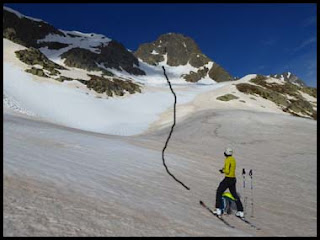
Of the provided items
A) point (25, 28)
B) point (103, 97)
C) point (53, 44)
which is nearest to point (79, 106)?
point (103, 97)

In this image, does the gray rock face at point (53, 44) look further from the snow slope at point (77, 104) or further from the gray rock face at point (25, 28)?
the snow slope at point (77, 104)

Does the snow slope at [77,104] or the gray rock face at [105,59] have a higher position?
the gray rock face at [105,59]

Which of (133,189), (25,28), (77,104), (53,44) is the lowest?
(133,189)

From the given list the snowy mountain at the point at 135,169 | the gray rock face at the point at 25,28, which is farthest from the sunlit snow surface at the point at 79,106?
the gray rock face at the point at 25,28

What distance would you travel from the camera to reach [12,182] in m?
9.55

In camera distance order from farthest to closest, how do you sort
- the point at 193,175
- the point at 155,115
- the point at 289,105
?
the point at 289,105, the point at 155,115, the point at 193,175

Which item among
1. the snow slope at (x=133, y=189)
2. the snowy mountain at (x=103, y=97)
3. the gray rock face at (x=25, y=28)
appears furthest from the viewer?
the gray rock face at (x=25, y=28)

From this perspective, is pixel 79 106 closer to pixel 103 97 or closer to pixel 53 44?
pixel 103 97

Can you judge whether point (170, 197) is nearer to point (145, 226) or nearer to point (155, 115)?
point (145, 226)

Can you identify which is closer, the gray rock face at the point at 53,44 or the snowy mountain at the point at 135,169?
the snowy mountain at the point at 135,169

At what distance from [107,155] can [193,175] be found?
4.03 m

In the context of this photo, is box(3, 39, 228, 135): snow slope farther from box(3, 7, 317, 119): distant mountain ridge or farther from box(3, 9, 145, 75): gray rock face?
box(3, 9, 145, 75): gray rock face

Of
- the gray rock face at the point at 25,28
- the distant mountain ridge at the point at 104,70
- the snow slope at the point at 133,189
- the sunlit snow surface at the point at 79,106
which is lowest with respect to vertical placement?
the snow slope at the point at 133,189

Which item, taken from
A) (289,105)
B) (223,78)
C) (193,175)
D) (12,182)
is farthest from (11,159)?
(223,78)
